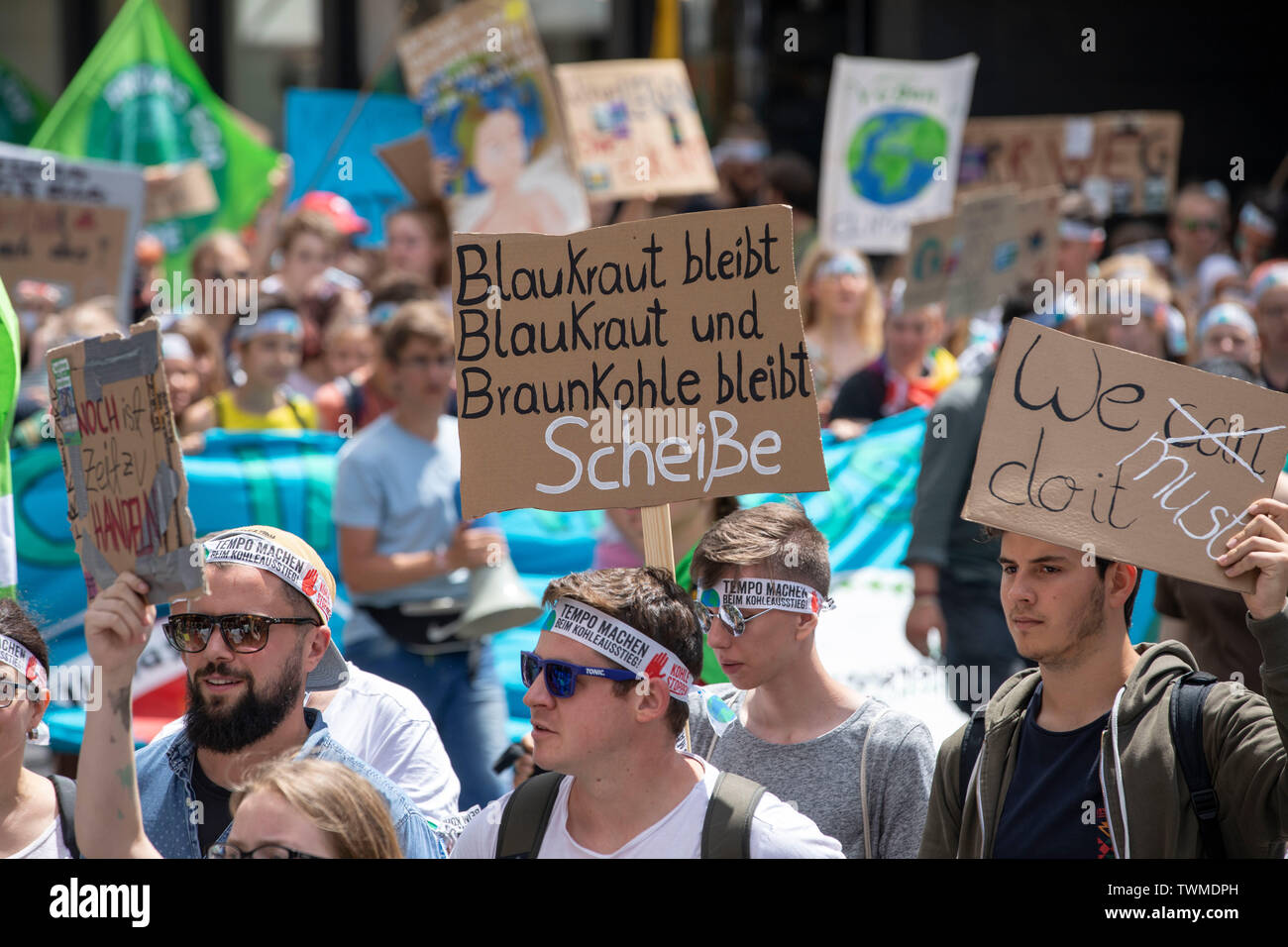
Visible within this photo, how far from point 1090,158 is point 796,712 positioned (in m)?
7.27

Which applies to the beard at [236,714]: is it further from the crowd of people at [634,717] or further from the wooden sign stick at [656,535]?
the wooden sign stick at [656,535]

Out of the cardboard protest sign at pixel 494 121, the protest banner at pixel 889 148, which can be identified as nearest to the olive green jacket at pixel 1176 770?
the cardboard protest sign at pixel 494 121

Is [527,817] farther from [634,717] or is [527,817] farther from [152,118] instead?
[152,118]

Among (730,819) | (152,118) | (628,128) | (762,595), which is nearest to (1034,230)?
(628,128)

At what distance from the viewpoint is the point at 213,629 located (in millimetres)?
3039

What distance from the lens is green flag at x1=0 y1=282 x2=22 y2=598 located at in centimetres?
355

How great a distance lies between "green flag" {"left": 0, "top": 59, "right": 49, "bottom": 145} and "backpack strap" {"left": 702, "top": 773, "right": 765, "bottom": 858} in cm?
1375

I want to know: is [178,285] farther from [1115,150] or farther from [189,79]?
[1115,150]

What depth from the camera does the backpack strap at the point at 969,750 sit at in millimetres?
2812

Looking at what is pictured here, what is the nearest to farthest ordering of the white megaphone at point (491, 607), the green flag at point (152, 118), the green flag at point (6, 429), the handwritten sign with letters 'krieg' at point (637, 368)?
the handwritten sign with letters 'krieg' at point (637, 368)
the green flag at point (6, 429)
the white megaphone at point (491, 607)
the green flag at point (152, 118)

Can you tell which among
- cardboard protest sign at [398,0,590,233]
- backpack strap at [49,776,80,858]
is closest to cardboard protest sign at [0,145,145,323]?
cardboard protest sign at [398,0,590,233]

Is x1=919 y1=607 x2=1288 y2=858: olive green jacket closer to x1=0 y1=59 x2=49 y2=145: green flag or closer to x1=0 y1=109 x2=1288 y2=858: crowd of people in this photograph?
x1=0 y1=109 x2=1288 y2=858: crowd of people

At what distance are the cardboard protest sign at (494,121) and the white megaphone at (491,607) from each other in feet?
10.2
